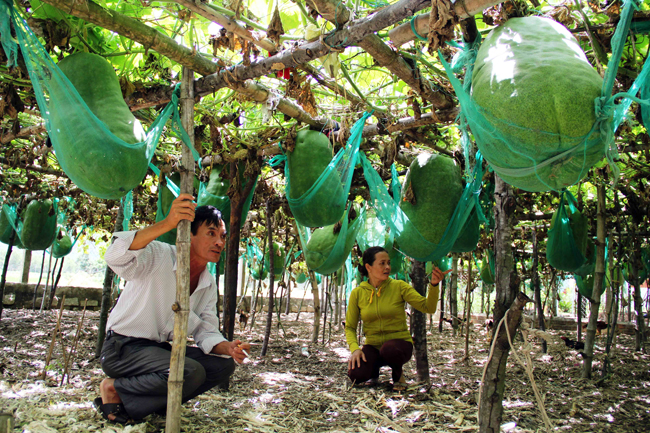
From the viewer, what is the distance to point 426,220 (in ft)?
12.1

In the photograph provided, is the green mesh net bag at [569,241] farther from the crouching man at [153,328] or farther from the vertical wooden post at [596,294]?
the crouching man at [153,328]

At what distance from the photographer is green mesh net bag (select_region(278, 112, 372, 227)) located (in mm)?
3695

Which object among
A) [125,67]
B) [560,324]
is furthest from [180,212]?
[560,324]

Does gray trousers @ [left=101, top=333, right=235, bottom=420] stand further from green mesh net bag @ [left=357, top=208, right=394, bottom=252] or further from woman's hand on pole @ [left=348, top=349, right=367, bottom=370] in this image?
green mesh net bag @ [left=357, top=208, right=394, bottom=252]

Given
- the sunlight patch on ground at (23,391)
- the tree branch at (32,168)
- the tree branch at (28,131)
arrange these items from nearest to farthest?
the sunlight patch on ground at (23,391) → the tree branch at (28,131) → the tree branch at (32,168)

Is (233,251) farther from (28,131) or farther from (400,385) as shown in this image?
(28,131)

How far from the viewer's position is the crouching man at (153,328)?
245 cm

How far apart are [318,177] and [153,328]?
180 centimetres

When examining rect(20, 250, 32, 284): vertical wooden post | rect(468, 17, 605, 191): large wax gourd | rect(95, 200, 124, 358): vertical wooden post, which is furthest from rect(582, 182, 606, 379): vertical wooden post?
rect(20, 250, 32, 284): vertical wooden post

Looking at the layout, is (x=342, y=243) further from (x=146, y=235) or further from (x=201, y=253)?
(x=146, y=235)

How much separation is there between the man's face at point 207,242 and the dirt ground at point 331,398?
38.1 inches

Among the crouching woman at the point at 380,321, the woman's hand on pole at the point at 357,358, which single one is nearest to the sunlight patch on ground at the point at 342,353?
the crouching woman at the point at 380,321

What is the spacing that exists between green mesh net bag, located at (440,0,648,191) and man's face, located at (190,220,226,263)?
155 cm

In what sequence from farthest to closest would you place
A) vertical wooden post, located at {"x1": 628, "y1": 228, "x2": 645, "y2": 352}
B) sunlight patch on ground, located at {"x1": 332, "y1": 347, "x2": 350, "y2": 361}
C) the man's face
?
vertical wooden post, located at {"x1": 628, "y1": 228, "x2": 645, "y2": 352} < sunlight patch on ground, located at {"x1": 332, "y1": 347, "x2": 350, "y2": 361} < the man's face
